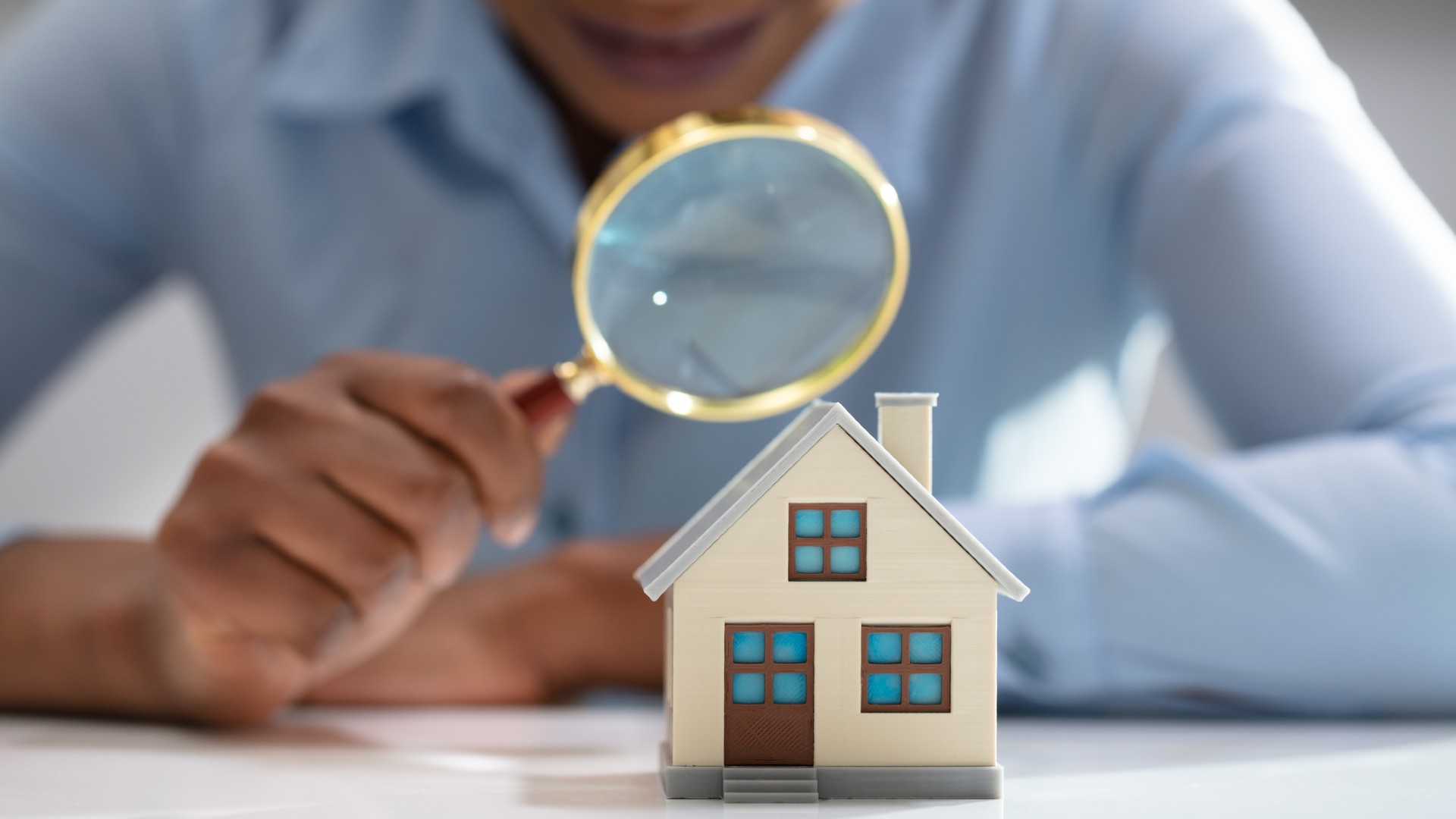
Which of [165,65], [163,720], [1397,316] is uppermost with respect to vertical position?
[165,65]

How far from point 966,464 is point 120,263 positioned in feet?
4.12

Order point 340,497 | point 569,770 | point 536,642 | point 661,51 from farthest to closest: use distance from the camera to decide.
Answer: point 661,51, point 536,642, point 340,497, point 569,770

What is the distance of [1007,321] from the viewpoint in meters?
1.75

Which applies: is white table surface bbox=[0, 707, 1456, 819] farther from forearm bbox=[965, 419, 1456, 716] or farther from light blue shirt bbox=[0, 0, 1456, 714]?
light blue shirt bbox=[0, 0, 1456, 714]

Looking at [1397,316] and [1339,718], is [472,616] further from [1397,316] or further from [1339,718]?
[1397,316]

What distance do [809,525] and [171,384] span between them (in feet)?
7.82

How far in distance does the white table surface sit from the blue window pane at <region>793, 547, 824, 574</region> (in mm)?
135

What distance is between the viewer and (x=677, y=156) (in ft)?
3.02

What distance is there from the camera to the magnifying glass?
3.04 feet

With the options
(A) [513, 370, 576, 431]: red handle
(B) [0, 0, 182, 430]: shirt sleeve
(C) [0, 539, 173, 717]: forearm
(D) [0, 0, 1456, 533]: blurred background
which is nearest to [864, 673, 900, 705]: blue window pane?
(A) [513, 370, 576, 431]: red handle

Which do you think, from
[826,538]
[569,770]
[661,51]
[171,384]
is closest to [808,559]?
[826,538]

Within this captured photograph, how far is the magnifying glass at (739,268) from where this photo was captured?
3.04ft

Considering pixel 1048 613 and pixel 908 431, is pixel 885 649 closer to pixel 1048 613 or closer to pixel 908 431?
pixel 908 431

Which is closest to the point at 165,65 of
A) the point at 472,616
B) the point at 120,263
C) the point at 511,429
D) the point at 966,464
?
the point at 120,263
